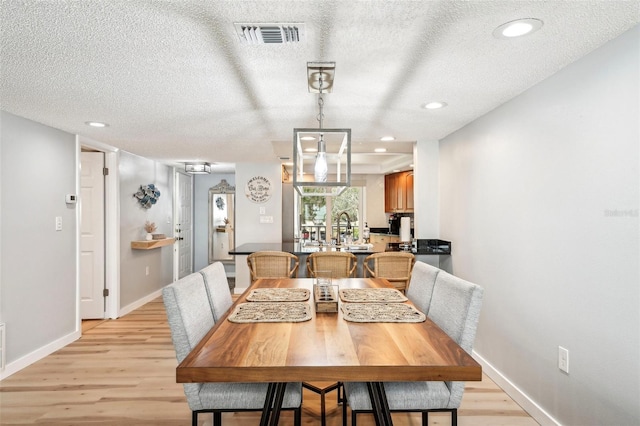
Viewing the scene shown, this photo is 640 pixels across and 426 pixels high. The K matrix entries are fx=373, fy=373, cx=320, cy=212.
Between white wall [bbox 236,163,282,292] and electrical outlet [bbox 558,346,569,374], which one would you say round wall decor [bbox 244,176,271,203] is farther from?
electrical outlet [bbox 558,346,569,374]

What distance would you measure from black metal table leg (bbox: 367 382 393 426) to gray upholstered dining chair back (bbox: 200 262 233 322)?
108 centimetres

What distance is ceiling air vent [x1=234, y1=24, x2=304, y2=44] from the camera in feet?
5.26

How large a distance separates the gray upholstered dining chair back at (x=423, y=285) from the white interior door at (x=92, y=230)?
12.6 feet

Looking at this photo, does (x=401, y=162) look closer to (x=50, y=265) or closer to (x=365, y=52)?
(x=365, y=52)

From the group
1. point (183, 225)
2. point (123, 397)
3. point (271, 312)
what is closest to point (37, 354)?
point (123, 397)

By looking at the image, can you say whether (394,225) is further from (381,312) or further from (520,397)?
(381,312)

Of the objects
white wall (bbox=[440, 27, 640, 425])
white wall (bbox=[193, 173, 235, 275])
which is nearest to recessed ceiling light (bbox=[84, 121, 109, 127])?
white wall (bbox=[440, 27, 640, 425])

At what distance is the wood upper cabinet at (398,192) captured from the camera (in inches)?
262

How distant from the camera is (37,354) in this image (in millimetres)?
3240

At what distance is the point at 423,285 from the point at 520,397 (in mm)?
1052

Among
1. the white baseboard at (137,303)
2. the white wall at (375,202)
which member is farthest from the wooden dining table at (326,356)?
the white wall at (375,202)

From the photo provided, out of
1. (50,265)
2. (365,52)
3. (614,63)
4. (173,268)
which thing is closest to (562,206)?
(614,63)

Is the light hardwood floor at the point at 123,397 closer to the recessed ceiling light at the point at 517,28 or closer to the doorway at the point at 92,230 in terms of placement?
the doorway at the point at 92,230

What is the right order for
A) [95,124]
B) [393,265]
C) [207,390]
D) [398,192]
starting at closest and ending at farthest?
[207,390]
[95,124]
[393,265]
[398,192]
